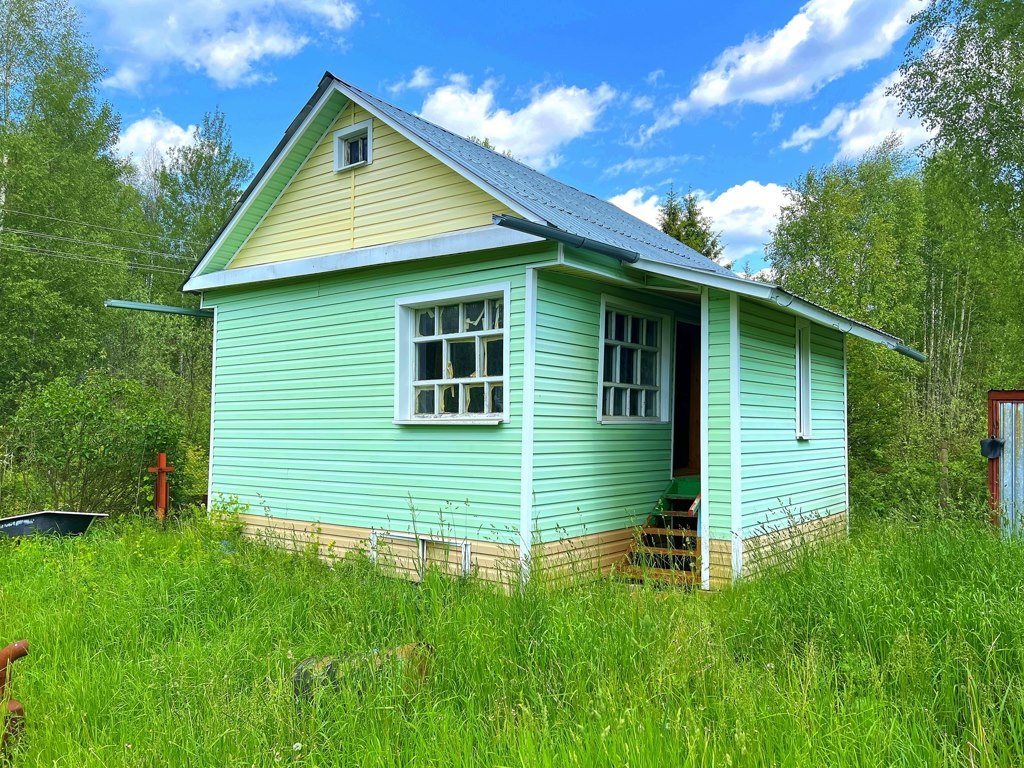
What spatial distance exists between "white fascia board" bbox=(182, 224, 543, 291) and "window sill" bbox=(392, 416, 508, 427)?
1.83m

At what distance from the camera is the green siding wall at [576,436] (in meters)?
7.09

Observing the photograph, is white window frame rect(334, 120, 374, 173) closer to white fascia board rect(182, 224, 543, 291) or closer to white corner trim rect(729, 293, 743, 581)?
white fascia board rect(182, 224, 543, 291)

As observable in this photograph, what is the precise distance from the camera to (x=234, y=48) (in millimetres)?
29234

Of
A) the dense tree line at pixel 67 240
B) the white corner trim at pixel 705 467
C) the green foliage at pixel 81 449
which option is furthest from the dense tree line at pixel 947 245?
the dense tree line at pixel 67 240

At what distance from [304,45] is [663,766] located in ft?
77.9

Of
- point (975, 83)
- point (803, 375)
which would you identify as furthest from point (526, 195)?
point (975, 83)

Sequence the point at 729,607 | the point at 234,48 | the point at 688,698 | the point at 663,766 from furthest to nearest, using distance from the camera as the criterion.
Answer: the point at 234,48 → the point at 729,607 → the point at 688,698 → the point at 663,766

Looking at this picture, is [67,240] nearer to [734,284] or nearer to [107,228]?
[107,228]

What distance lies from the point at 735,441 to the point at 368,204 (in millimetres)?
5292

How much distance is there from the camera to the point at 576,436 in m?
7.53

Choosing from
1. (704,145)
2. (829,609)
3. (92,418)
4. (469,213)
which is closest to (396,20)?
(469,213)

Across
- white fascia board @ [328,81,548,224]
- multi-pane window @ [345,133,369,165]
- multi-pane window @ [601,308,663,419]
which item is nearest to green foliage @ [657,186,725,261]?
multi-pane window @ [601,308,663,419]

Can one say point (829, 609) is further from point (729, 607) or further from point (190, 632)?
point (190, 632)

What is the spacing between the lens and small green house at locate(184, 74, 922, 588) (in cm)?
711
